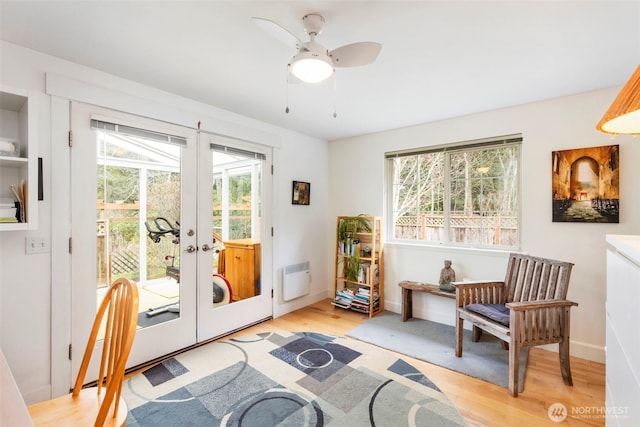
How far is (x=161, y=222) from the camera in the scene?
100.0 inches

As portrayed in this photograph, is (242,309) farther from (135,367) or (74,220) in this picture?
(74,220)

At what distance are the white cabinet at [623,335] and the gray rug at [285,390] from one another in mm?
1014

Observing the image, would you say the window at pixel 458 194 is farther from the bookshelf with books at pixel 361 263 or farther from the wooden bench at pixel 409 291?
the wooden bench at pixel 409 291

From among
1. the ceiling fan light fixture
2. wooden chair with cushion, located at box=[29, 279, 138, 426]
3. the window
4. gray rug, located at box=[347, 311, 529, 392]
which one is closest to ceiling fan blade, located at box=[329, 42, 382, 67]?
the ceiling fan light fixture

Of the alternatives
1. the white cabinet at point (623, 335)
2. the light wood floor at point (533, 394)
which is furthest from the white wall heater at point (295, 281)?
the white cabinet at point (623, 335)

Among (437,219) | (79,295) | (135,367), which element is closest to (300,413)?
(135,367)

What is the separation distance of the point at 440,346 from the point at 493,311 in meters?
0.65

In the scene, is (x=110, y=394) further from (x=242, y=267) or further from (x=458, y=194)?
(x=458, y=194)

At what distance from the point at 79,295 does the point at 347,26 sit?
2546mm

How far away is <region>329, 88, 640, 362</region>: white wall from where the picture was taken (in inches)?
95.3

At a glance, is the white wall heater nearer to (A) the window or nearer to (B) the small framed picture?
(B) the small framed picture

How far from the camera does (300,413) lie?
72.4 inches

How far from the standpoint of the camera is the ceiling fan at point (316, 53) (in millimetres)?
1467

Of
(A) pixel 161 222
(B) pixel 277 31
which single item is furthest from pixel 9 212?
(B) pixel 277 31
